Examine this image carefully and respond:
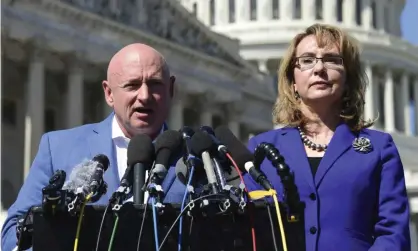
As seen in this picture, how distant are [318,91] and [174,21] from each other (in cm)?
4979

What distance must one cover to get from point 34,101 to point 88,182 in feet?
127

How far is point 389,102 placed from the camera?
305 ft

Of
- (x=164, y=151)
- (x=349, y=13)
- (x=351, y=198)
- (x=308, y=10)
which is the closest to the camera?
(x=164, y=151)

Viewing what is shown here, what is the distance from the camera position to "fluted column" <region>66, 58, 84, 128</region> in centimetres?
4628

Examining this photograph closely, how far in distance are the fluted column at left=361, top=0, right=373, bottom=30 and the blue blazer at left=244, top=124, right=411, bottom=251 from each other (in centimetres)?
8906

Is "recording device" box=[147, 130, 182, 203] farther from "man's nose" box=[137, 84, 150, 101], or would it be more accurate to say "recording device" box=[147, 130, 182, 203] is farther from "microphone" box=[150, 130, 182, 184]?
"man's nose" box=[137, 84, 150, 101]

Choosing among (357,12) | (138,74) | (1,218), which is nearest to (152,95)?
(138,74)

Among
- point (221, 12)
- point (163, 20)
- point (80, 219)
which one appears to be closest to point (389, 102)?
point (221, 12)

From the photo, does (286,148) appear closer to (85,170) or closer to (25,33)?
(85,170)

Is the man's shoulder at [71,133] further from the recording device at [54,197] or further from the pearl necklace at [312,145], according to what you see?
the recording device at [54,197]

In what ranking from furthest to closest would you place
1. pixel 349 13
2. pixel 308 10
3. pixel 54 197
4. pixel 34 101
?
pixel 349 13, pixel 308 10, pixel 34 101, pixel 54 197

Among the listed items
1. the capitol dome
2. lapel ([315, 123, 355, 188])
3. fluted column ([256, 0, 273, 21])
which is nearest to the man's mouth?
lapel ([315, 123, 355, 188])

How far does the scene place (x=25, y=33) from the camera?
42.4 m

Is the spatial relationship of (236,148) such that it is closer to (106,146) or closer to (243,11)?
(106,146)
